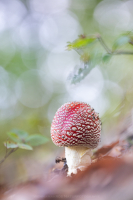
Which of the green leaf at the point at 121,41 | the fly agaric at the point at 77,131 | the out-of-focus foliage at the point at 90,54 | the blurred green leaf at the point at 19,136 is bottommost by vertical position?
the fly agaric at the point at 77,131

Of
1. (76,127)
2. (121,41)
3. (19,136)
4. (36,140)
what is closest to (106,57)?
(121,41)

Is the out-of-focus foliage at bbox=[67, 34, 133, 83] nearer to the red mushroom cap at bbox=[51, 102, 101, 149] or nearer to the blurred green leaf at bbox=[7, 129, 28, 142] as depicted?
the red mushroom cap at bbox=[51, 102, 101, 149]

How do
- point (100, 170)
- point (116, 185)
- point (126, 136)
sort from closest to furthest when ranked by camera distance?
point (116, 185) < point (100, 170) < point (126, 136)

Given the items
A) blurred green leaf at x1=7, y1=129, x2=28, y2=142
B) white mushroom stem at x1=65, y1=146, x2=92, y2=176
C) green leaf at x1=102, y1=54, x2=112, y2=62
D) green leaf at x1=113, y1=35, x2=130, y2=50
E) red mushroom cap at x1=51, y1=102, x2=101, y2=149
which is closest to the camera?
green leaf at x1=113, y1=35, x2=130, y2=50

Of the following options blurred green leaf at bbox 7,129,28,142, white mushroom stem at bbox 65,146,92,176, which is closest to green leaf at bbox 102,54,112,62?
white mushroom stem at bbox 65,146,92,176

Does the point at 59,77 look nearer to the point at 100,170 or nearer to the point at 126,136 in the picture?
the point at 126,136

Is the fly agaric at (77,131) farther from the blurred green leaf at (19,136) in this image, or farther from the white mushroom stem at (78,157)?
the blurred green leaf at (19,136)

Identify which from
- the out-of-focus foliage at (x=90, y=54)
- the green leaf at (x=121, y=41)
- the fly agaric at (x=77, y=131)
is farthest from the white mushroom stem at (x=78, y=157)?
the green leaf at (x=121, y=41)

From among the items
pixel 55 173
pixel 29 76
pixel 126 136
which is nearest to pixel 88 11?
pixel 29 76
